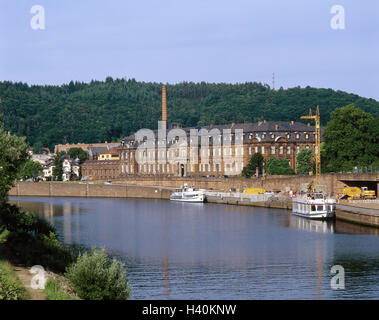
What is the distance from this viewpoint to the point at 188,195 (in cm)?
11081

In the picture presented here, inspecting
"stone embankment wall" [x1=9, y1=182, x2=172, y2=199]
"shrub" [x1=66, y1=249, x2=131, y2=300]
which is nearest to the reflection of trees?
"shrub" [x1=66, y1=249, x2=131, y2=300]

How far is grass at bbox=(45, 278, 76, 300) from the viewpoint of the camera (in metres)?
29.1

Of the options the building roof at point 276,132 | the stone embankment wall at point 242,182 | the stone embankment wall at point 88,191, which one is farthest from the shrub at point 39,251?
the building roof at point 276,132

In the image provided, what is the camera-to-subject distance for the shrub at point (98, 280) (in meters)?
30.5

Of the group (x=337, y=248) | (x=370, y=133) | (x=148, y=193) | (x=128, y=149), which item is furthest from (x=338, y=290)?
(x=128, y=149)

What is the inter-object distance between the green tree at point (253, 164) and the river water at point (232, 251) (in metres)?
35.3

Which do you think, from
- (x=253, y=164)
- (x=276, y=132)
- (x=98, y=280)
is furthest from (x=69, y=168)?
(x=98, y=280)

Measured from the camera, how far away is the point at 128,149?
157125mm

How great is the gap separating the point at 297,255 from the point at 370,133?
45673 mm

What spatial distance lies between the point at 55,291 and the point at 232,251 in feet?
83.4

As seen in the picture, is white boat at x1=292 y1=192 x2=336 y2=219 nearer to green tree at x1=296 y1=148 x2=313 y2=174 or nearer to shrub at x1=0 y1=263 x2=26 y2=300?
green tree at x1=296 y1=148 x2=313 y2=174

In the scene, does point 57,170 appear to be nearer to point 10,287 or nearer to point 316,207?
point 316,207

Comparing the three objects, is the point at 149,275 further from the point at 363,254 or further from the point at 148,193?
the point at 148,193

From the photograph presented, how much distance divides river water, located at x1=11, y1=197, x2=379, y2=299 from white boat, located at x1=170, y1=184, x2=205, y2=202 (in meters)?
19.2
